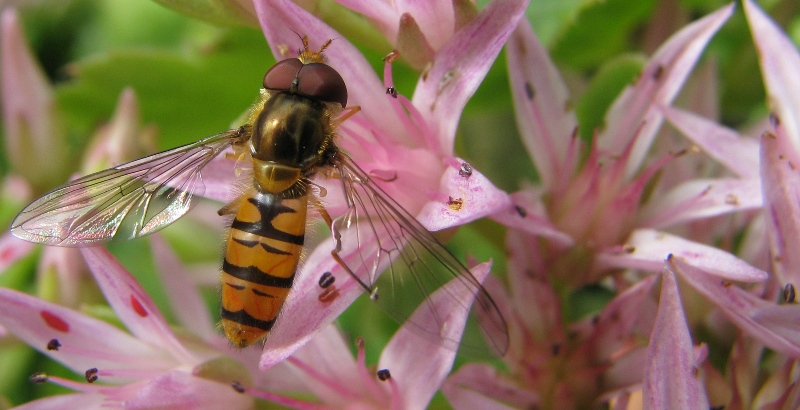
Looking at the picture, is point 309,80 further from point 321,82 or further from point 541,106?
point 541,106

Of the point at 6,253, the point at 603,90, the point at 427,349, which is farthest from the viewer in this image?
the point at 6,253

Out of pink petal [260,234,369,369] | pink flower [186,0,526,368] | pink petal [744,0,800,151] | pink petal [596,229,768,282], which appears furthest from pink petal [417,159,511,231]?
pink petal [744,0,800,151]

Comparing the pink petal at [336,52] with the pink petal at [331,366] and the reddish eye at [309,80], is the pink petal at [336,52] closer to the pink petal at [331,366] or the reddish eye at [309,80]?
the reddish eye at [309,80]

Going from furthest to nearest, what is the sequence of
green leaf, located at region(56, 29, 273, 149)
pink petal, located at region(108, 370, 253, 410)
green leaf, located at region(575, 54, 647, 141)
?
1. green leaf, located at region(56, 29, 273, 149)
2. green leaf, located at region(575, 54, 647, 141)
3. pink petal, located at region(108, 370, 253, 410)

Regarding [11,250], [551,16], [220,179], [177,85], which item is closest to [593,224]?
[551,16]

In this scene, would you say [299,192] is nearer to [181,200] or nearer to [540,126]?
[181,200]

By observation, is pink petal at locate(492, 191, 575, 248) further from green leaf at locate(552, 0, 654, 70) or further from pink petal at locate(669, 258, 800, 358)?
green leaf at locate(552, 0, 654, 70)

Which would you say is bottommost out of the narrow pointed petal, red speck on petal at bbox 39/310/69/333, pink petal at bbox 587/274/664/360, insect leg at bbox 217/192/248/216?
pink petal at bbox 587/274/664/360
